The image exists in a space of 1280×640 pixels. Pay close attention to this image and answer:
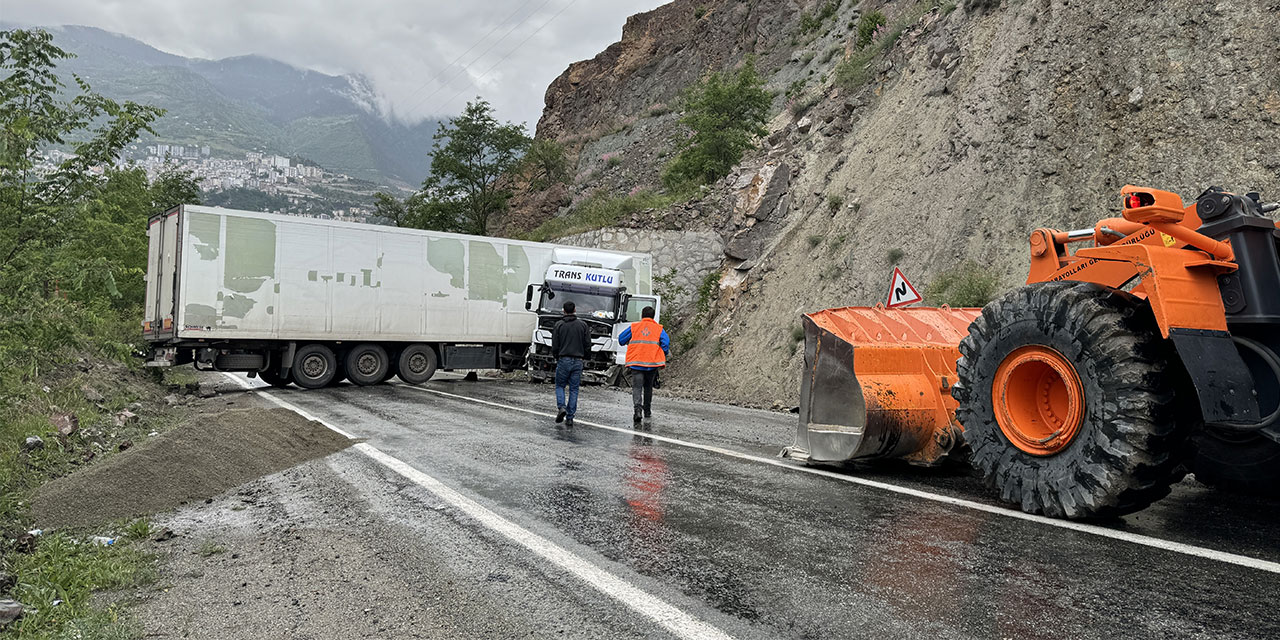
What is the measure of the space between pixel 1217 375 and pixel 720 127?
2684cm

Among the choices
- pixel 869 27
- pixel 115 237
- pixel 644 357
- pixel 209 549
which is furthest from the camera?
pixel 869 27

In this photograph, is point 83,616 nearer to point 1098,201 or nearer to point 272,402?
point 272,402

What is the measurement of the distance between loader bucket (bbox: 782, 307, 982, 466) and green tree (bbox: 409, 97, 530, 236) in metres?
41.2

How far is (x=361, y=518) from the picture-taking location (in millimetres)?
4988

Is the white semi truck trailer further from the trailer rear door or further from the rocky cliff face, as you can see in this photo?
the rocky cliff face

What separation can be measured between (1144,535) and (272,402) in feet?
43.8

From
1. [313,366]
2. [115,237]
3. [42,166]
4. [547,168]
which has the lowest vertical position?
[313,366]

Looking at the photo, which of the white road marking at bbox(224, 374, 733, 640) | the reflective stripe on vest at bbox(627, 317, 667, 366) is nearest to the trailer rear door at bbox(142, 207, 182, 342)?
the reflective stripe on vest at bbox(627, 317, 667, 366)

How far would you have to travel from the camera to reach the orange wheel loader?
410 centimetres

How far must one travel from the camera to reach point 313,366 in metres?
17.4

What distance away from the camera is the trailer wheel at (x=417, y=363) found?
1866 centimetres

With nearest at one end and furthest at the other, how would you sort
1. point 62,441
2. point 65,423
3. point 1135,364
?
point 1135,364
point 62,441
point 65,423

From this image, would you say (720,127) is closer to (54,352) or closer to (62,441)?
(54,352)

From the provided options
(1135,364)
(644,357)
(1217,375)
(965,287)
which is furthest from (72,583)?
(965,287)
